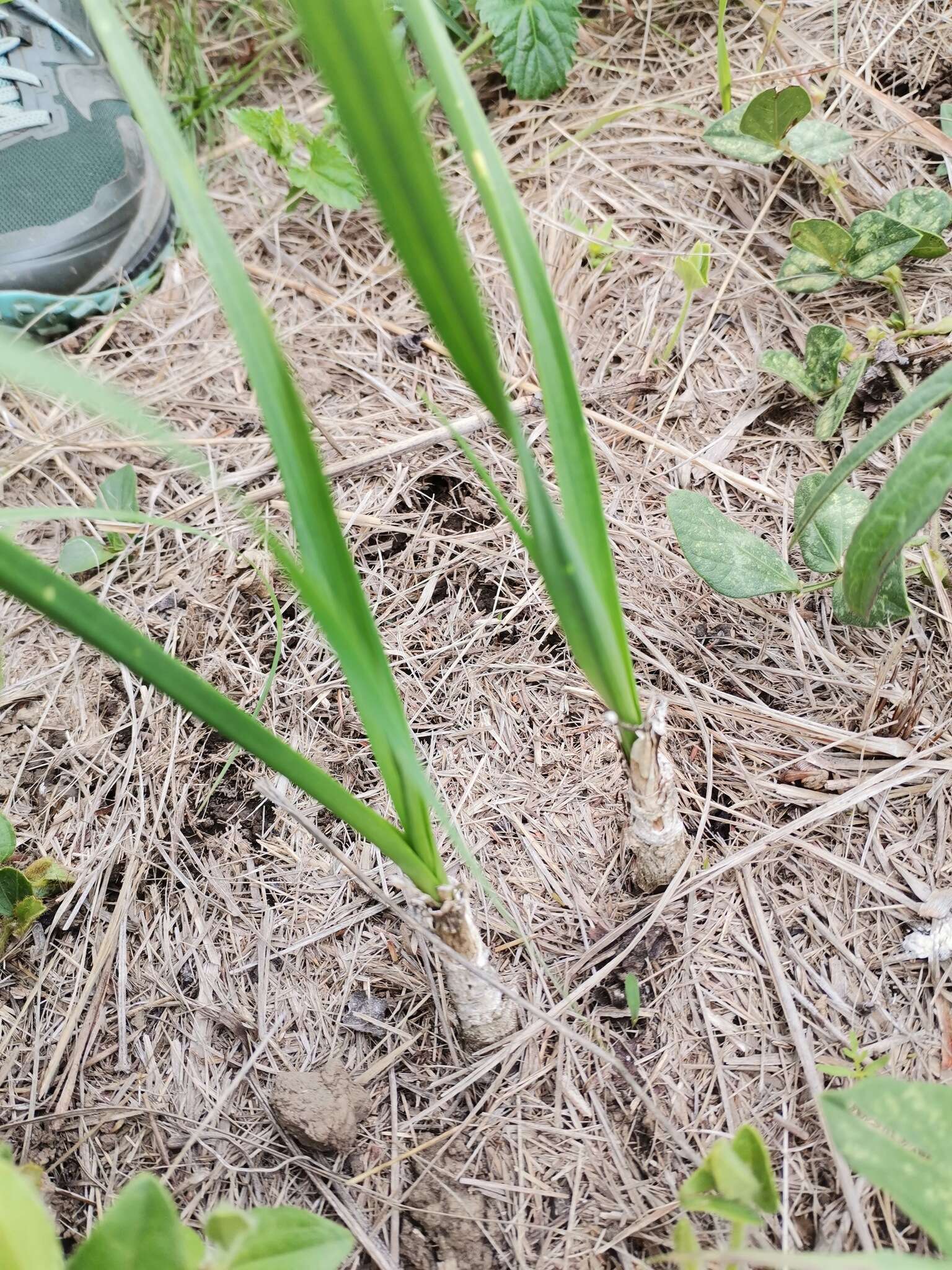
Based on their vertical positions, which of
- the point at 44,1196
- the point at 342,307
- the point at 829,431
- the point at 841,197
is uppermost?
the point at 342,307

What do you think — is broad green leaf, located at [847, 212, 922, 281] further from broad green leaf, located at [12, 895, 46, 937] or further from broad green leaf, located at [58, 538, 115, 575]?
broad green leaf, located at [12, 895, 46, 937]

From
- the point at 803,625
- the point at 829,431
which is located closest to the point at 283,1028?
the point at 803,625

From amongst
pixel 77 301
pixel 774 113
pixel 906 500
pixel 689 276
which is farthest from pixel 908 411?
pixel 77 301

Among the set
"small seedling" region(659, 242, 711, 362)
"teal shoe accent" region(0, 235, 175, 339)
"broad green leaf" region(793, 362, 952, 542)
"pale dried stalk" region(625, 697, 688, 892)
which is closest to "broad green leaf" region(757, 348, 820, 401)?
"small seedling" region(659, 242, 711, 362)

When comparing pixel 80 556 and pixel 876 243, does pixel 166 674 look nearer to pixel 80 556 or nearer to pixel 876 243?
pixel 80 556

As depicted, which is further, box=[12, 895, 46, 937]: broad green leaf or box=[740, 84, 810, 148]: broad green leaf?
box=[740, 84, 810, 148]: broad green leaf

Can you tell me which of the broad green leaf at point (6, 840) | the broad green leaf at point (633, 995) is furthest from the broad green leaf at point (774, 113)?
the broad green leaf at point (6, 840)

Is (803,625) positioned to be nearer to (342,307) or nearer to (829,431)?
(829,431)

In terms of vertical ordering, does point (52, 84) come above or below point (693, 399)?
above
